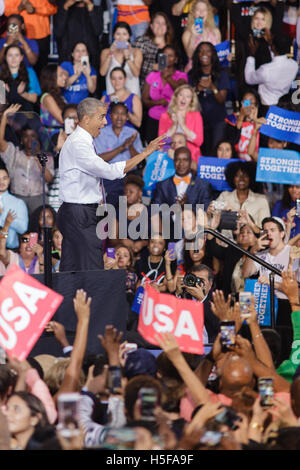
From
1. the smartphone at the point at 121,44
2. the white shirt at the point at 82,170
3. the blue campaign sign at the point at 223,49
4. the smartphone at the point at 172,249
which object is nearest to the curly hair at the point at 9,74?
the smartphone at the point at 121,44

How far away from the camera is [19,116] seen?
813 cm

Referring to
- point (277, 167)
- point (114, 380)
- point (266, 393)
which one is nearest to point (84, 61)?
point (277, 167)

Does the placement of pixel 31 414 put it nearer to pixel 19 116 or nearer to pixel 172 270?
pixel 172 270

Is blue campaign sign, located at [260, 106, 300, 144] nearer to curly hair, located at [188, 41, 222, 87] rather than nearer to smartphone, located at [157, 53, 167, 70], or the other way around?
curly hair, located at [188, 41, 222, 87]

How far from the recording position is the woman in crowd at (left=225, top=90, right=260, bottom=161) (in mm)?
8008

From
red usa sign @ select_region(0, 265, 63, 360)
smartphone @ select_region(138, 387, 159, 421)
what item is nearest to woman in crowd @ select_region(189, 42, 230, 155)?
red usa sign @ select_region(0, 265, 63, 360)

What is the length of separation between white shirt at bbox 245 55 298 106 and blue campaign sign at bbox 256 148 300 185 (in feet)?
3.07

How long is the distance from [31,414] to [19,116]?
4713 mm

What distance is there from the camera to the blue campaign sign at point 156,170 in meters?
7.98

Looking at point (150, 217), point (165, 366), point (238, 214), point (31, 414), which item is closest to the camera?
point (31, 414)

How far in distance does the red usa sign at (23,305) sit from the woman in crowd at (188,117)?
4138 mm

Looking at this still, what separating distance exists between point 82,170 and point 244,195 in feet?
7.41

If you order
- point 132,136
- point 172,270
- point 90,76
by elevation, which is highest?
point 90,76
